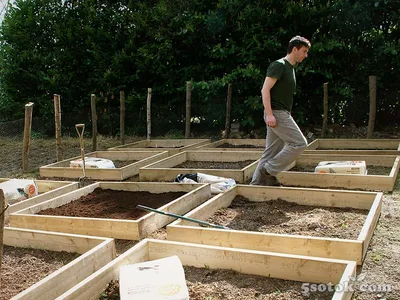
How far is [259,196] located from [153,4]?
28.3ft

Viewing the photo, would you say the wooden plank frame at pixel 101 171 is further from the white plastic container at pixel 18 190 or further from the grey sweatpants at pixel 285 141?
the grey sweatpants at pixel 285 141

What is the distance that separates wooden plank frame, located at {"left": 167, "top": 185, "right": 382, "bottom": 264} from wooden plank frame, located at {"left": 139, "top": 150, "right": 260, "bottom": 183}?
3.26 ft

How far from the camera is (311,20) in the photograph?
8.94 metres

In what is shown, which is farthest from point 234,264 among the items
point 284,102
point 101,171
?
Result: point 101,171

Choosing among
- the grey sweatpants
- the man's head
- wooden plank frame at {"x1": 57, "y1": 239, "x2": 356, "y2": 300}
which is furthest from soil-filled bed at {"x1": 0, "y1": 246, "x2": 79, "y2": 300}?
the man's head

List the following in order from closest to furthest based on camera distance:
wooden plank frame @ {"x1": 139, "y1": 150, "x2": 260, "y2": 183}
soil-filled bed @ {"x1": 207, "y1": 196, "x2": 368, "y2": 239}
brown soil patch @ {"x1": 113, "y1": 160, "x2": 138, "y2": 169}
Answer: soil-filled bed @ {"x1": 207, "y1": 196, "x2": 368, "y2": 239} → wooden plank frame @ {"x1": 139, "y1": 150, "x2": 260, "y2": 183} → brown soil patch @ {"x1": 113, "y1": 160, "x2": 138, "y2": 169}

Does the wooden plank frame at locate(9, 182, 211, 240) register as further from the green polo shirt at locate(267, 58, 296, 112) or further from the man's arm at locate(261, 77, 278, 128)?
the green polo shirt at locate(267, 58, 296, 112)

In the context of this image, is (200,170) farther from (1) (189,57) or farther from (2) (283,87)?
(1) (189,57)

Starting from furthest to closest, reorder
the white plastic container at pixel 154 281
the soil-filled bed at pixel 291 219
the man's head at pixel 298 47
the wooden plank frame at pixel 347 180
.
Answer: the wooden plank frame at pixel 347 180
the man's head at pixel 298 47
the soil-filled bed at pixel 291 219
the white plastic container at pixel 154 281

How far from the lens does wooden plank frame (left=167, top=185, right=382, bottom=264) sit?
2814mm

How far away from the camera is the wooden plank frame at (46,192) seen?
4324 mm

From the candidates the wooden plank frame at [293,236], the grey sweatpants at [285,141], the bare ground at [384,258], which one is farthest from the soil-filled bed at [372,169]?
the wooden plank frame at [293,236]

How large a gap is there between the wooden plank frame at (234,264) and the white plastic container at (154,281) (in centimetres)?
19

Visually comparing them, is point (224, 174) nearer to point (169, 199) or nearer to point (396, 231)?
point (169, 199)
